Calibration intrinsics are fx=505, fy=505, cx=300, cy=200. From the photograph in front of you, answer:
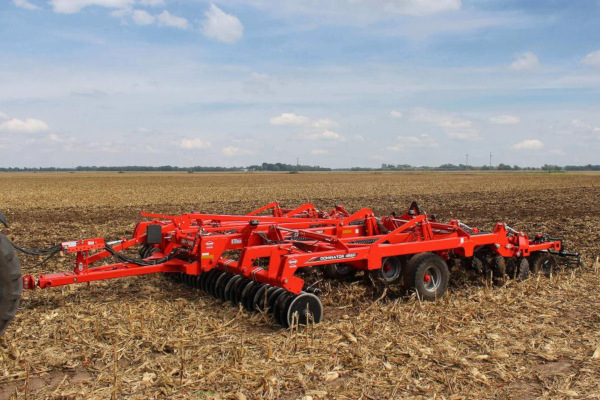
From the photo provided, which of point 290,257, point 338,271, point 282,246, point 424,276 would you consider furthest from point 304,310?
point 338,271

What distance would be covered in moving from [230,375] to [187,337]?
110 centimetres

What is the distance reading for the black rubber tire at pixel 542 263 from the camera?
869 centimetres

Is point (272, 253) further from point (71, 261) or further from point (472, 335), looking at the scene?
point (71, 261)

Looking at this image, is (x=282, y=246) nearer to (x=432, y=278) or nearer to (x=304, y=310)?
(x=304, y=310)

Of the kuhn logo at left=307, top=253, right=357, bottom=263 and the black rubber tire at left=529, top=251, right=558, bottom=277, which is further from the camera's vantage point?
the black rubber tire at left=529, top=251, right=558, bottom=277

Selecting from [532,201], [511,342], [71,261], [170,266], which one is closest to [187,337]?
[170,266]

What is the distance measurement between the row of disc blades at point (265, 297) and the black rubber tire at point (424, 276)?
1.73 meters

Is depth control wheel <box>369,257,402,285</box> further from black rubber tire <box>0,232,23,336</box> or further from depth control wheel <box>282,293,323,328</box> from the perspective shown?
black rubber tire <box>0,232,23,336</box>

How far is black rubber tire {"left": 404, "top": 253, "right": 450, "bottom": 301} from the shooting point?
276 inches

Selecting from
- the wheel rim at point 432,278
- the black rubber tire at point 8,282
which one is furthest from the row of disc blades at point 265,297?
the black rubber tire at point 8,282

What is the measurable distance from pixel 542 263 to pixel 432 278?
2.72 m

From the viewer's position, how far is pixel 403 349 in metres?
5.00

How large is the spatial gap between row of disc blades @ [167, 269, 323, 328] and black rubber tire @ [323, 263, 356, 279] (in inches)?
78.3

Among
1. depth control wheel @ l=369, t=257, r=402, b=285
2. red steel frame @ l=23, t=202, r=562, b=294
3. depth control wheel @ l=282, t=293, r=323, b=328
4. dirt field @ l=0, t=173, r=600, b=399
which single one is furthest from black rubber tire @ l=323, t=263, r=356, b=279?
depth control wheel @ l=282, t=293, r=323, b=328
